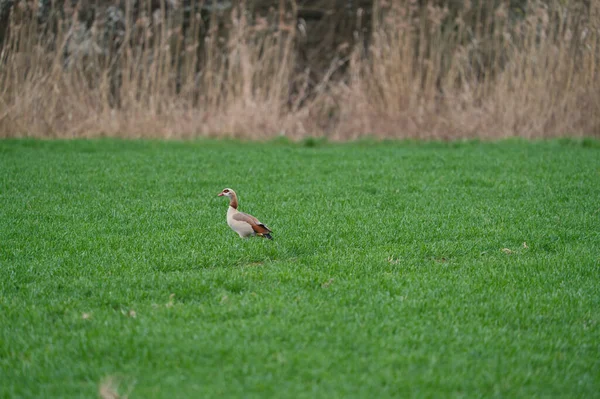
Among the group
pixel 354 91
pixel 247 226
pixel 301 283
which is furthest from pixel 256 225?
pixel 354 91

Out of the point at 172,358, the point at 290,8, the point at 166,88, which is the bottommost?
the point at 172,358

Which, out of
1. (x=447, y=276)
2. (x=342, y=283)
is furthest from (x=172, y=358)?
(x=447, y=276)

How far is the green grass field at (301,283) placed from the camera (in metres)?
3.52

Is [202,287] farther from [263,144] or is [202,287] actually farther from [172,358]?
[263,144]

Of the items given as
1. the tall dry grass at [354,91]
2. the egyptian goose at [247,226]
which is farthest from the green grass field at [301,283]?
the tall dry grass at [354,91]

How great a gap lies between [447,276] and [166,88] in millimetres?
7831

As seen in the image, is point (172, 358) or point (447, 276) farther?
point (447, 276)

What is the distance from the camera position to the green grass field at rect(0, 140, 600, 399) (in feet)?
11.5

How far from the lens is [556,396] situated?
11.0ft

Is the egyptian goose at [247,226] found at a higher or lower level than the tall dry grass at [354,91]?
lower

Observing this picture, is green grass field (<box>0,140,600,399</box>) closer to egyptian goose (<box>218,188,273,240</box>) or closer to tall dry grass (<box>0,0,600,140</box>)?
egyptian goose (<box>218,188,273,240</box>)

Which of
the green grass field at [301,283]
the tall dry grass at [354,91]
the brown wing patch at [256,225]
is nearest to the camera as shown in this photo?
the green grass field at [301,283]

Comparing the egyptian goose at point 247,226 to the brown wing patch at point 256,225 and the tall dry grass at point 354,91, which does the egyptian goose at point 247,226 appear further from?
the tall dry grass at point 354,91

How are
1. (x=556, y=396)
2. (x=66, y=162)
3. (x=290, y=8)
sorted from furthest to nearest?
(x=290, y=8) → (x=66, y=162) → (x=556, y=396)
